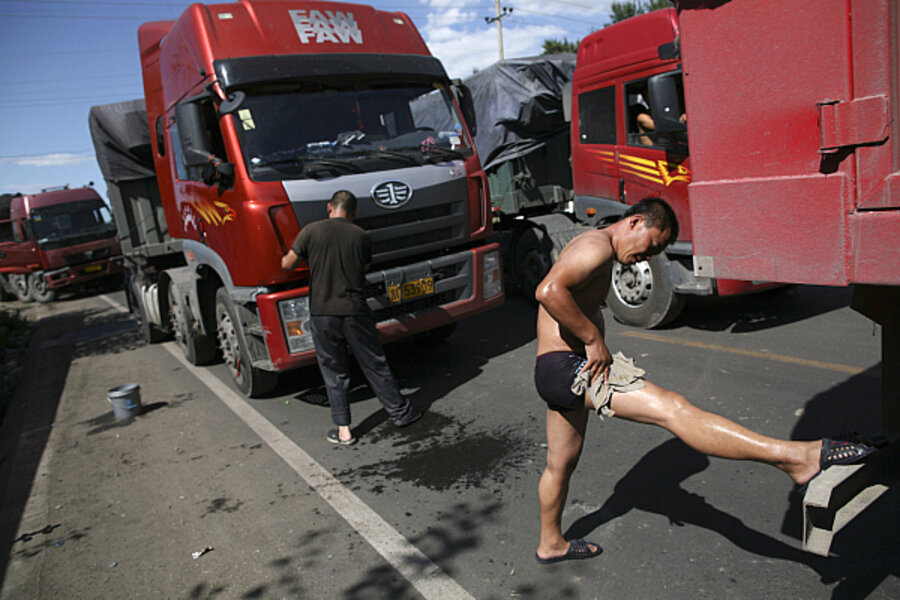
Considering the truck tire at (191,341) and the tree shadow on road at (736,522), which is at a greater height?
the truck tire at (191,341)

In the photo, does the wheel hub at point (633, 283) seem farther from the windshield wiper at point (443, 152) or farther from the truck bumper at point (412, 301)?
the windshield wiper at point (443, 152)

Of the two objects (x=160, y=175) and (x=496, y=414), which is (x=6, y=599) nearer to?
(x=496, y=414)

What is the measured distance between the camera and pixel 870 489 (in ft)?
7.22

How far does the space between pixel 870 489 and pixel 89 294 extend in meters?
21.5

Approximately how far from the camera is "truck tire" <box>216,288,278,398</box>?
5.77m

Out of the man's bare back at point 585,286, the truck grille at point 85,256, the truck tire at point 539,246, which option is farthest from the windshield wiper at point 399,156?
the truck grille at point 85,256

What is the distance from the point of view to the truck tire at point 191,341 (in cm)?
752

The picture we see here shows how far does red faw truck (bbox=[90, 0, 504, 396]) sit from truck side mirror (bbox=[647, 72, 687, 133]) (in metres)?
1.68

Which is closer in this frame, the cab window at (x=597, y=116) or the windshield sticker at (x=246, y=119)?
the windshield sticker at (x=246, y=119)

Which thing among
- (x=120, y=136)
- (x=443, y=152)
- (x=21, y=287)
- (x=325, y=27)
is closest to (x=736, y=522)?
(x=443, y=152)

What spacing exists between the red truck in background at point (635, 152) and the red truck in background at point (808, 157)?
3363 mm

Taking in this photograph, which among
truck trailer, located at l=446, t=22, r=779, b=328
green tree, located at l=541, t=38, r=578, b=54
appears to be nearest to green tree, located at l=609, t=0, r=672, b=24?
green tree, located at l=541, t=38, r=578, b=54

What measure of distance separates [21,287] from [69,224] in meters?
3.32

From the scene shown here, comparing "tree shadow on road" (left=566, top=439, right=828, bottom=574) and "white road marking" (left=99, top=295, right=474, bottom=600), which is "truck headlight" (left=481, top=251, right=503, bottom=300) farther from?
"tree shadow on road" (left=566, top=439, right=828, bottom=574)
